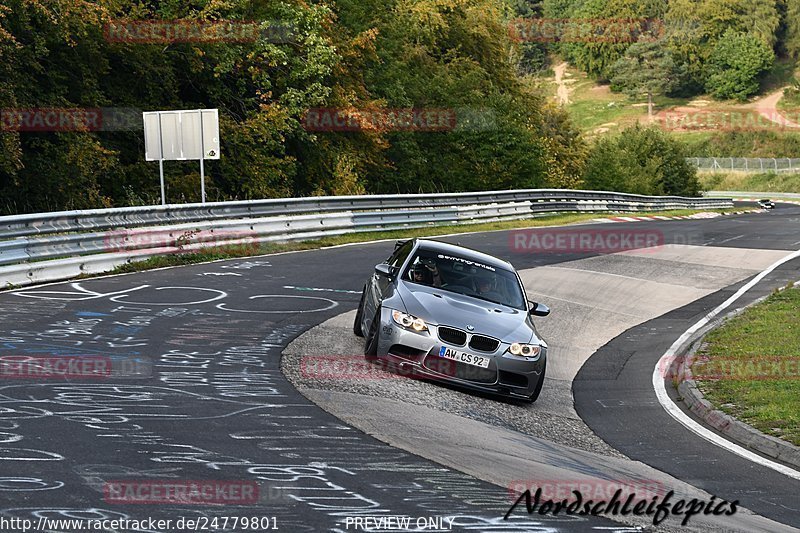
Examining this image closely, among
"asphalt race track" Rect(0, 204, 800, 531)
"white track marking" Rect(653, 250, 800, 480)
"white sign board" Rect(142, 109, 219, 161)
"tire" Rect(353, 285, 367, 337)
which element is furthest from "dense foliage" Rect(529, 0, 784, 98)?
"tire" Rect(353, 285, 367, 337)

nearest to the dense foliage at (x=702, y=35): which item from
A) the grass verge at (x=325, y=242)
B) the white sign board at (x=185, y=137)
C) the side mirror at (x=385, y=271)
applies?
the grass verge at (x=325, y=242)

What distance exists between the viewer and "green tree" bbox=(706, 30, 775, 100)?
149m

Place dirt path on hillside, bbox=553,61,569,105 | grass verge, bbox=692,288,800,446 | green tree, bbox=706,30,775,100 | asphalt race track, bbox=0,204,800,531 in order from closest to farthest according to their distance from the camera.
Answer: 1. asphalt race track, bbox=0,204,800,531
2. grass verge, bbox=692,288,800,446
3. green tree, bbox=706,30,775,100
4. dirt path on hillside, bbox=553,61,569,105

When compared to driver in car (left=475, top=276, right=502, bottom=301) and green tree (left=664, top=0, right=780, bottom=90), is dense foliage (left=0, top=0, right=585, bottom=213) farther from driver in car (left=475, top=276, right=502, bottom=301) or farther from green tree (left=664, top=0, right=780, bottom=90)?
green tree (left=664, top=0, right=780, bottom=90)

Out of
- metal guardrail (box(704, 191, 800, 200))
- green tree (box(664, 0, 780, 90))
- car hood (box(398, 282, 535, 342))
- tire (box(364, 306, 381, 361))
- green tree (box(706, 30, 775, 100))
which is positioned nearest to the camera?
car hood (box(398, 282, 535, 342))

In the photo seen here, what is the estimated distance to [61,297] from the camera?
15.8 m

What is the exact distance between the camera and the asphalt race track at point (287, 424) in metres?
6.55

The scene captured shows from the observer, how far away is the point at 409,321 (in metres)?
11.4

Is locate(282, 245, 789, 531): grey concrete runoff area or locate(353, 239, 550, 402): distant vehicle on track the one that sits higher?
locate(353, 239, 550, 402): distant vehicle on track

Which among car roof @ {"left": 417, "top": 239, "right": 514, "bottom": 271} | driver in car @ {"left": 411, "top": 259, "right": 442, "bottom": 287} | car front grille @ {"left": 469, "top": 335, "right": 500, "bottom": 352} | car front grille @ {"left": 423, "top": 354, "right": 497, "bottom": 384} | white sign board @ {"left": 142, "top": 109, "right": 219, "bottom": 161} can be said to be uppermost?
white sign board @ {"left": 142, "top": 109, "right": 219, "bottom": 161}

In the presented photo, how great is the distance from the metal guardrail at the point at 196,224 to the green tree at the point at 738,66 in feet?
398

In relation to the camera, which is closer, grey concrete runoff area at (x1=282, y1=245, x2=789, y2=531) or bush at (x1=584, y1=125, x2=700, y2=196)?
grey concrete runoff area at (x1=282, y1=245, x2=789, y2=531)

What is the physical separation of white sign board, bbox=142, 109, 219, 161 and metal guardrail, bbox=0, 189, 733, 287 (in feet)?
4.95

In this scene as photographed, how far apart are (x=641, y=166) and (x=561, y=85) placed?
10090cm
